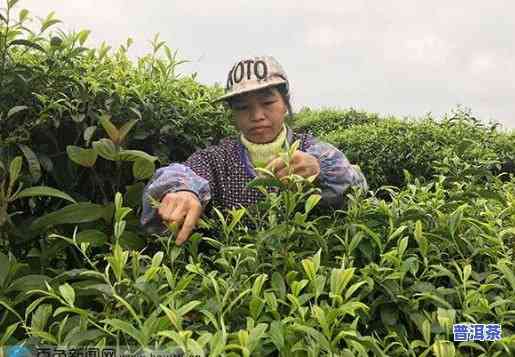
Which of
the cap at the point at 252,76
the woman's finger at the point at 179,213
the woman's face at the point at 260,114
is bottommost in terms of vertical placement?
the woman's finger at the point at 179,213

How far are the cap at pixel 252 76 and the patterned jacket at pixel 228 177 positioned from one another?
0.66 ft

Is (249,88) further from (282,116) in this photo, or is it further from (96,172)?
(96,172)

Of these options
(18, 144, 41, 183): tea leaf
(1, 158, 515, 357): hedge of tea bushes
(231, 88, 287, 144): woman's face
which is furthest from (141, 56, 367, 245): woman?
(18, 144, 41, 183): tea leaf

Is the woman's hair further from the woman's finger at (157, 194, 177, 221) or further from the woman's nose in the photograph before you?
the woman's finger at (157, 194, 177, 221)

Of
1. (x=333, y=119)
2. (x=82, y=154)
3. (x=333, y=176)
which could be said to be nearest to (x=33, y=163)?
(x=82, y=154)

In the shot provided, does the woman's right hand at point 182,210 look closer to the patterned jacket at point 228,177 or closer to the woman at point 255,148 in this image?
the patterned jacket at point 228,177

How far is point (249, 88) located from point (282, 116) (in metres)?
0.17

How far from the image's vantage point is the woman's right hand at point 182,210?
1714 millimetres

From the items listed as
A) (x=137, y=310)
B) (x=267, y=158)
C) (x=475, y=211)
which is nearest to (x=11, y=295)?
(x=137, y=310)

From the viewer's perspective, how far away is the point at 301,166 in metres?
1.86

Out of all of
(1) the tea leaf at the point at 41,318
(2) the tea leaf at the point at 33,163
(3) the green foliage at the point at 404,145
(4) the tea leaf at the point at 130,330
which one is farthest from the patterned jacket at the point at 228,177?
(3) the green foliage at the point at 404,145

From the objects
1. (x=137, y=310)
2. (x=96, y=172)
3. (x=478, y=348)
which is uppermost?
(x=96, y=172)

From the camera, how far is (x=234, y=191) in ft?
7.34

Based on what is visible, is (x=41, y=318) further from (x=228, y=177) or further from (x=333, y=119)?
(x=333, y=119)
